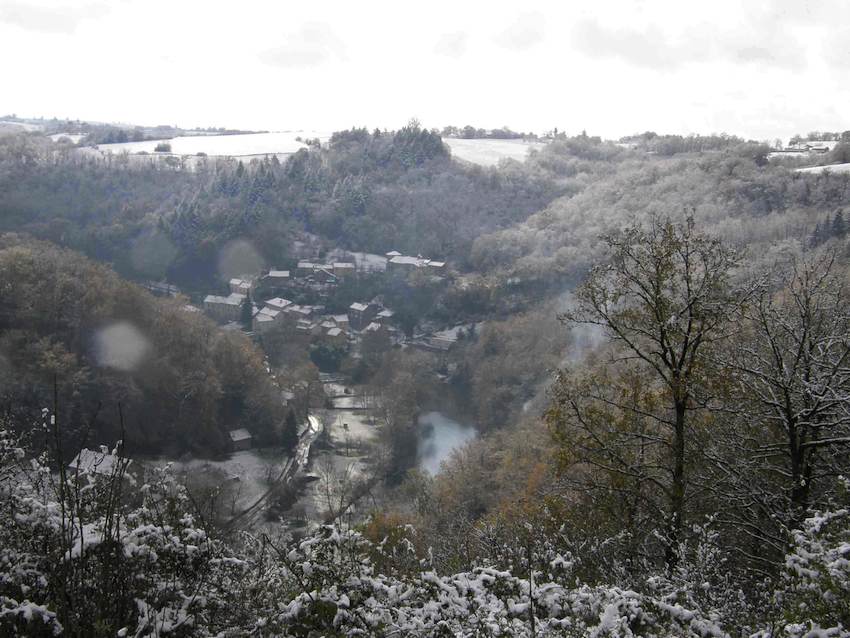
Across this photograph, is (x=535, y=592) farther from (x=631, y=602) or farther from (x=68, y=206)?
(x=68, y=206)

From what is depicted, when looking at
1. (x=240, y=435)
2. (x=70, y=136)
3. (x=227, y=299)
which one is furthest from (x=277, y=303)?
(x=70, y=136)

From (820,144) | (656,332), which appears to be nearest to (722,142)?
(820,144)

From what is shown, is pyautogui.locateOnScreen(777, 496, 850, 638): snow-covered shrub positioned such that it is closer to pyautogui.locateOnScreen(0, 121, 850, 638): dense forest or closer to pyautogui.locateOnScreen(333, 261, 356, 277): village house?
pyautogui.locateOnScreen(0, 121, 850, 638): dense forest

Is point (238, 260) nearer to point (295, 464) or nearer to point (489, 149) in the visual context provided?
point (295, 464)

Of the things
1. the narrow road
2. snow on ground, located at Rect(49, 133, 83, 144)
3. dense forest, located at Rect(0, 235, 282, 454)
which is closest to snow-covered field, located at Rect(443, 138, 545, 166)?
snow on ground, located at Rect(49, 133, 83, 144)

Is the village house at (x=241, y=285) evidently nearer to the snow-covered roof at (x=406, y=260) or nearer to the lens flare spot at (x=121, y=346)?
the snow-covered roof at (x=406, y=260)

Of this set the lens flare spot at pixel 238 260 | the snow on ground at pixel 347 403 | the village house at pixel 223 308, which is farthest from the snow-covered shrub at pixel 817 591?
the lens flare spot at pixel 238 260

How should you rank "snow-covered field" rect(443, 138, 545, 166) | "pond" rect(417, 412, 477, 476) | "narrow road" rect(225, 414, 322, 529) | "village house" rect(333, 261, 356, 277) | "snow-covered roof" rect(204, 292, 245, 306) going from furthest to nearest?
"snow-covered field" rect(443, 138, 545, 166) < "village house" rect(333, 261, 356, 277) < "snow-covered roof" rect(204, 292, 245, 306) < "pond" rect(417, 412, 477, 476) < "narrow road" rect(225, 414, 322, 529)
